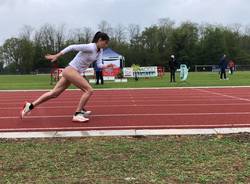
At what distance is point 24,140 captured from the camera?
8.11m

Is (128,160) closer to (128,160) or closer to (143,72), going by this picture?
(128,160)

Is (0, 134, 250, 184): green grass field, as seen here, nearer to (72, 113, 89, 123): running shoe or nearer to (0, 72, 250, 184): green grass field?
(0, 72, 250, 184): green grass field

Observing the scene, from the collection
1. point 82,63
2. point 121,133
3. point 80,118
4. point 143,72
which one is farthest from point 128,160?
point 143,72

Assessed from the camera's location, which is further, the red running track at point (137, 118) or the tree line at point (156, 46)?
the tree line at point (156, 46)

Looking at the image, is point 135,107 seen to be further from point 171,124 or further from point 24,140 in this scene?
point 24,140

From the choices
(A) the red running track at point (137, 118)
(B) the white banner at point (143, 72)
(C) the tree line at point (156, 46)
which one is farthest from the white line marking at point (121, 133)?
(C) the tree line at point (156, 46)

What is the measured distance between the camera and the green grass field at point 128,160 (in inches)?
218

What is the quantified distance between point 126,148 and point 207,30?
115 metres

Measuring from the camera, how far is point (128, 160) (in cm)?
639

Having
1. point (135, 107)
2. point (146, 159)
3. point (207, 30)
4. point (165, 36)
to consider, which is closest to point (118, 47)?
point (165, 36)

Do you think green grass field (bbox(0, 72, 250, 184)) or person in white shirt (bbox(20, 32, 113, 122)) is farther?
person in white shirt (bbox(20, 32, 113, 122))

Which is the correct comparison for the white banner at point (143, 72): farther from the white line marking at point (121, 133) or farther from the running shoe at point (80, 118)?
the white line marking at point (121, 133)

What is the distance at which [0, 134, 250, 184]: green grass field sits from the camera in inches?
218

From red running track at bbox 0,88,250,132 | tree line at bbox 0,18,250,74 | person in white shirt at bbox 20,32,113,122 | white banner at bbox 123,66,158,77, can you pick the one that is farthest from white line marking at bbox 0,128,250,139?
tree line at bbox 0,18,250,74
